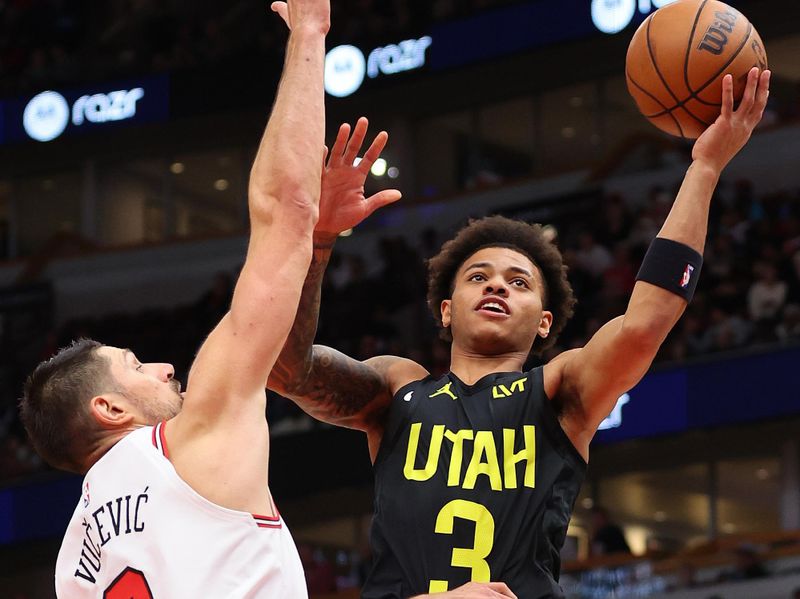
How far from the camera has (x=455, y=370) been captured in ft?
16.1

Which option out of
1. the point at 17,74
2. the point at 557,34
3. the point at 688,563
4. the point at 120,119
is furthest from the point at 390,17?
the point at 688,563

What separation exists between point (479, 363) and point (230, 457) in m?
1.72

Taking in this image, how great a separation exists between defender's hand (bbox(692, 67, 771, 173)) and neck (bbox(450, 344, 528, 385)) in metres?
0.92

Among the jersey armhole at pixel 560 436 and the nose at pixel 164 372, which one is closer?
the nose at pixel 164 372

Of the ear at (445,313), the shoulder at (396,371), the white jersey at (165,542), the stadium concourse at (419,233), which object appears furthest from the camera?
the stadium concourse at (419,233)

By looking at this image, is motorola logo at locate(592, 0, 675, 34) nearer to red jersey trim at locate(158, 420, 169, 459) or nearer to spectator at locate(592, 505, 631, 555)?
spectator at locate(592, 505, 631, 555)

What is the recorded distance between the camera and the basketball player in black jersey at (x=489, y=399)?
4418mm

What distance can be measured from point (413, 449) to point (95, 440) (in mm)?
1293

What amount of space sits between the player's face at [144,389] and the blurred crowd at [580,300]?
10.4 metres

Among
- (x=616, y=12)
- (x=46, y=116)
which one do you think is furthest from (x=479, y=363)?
(x=46, y=116)

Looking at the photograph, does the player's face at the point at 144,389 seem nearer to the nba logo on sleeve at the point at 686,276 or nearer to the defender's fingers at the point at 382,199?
the defender's fingers at the point at 382,199

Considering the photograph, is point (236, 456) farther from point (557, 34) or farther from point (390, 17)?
point (390, 17)

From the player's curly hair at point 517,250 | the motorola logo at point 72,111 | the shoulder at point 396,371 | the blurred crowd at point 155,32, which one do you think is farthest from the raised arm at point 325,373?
the motorola logo at point 72,111

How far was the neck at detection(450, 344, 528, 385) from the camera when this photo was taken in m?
4.88
